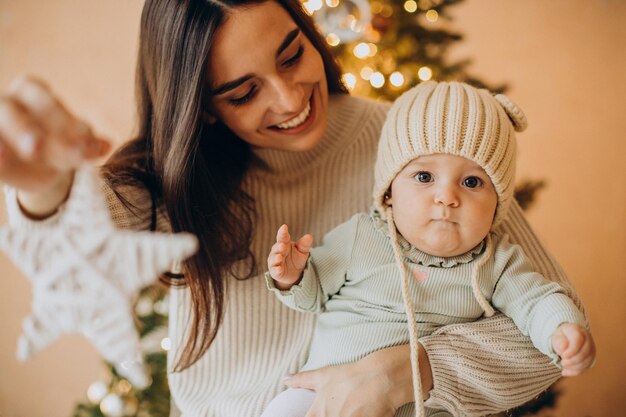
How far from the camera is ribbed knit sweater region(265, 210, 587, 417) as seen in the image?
84 cm

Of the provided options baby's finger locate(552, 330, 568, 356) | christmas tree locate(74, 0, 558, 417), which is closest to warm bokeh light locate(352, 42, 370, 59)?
christmas tree locate(74, 0, 558, 417)

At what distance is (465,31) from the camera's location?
2105mm

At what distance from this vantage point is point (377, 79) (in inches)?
59.5

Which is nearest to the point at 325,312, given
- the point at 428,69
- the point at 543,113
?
the point at 428,69

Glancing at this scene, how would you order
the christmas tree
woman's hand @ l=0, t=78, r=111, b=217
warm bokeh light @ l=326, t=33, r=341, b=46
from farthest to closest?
warm bokeh light @ l=326, t=33, r=341, b=46 → the christmas tree → woman's hand @ l=0, t=78, r=111, b=217

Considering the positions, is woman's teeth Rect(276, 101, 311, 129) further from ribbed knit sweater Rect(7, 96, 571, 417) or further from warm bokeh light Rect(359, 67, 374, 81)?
warm bokeh light Rect(359, 67, 374, 81)

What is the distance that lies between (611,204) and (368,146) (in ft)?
4.67

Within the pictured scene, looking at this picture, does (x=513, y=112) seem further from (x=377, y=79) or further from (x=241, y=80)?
(x=377, y=79)

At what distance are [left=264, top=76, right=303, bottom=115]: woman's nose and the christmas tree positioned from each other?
1.44 ft

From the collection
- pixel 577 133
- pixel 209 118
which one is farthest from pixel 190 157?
pixel 577 133

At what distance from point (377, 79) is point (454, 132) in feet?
2.56

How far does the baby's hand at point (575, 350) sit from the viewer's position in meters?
0.69

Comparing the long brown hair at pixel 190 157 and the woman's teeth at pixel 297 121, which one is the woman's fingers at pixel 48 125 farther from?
the woman's teeth at pixel 297 121

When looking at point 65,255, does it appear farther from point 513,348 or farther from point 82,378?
point 82,378
